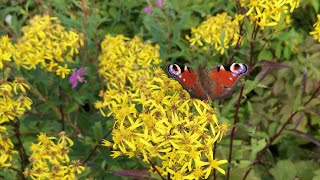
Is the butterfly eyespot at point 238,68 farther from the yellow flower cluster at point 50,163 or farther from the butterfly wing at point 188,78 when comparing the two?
the yellow flower cluster at point 50,163

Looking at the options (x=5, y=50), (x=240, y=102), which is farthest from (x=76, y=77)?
(x=240, y=102)

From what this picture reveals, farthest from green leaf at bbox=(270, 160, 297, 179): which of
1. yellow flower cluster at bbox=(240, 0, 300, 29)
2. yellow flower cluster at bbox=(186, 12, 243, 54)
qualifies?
yellow flower cluster at bbox=(240, 0, 300, 29)

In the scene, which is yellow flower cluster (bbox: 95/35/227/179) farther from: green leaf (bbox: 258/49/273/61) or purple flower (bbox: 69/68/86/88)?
green leaf (bbox: 258/49/273/61)

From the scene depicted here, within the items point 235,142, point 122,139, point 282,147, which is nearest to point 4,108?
point 122,139

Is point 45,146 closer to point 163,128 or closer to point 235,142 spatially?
point 163,128

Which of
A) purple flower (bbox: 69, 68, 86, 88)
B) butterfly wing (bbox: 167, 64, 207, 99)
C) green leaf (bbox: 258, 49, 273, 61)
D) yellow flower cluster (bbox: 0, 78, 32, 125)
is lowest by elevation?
yellow flower cluster (bbox: 0, 78, 32, 125)

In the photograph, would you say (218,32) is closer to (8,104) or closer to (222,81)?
(222,81)
